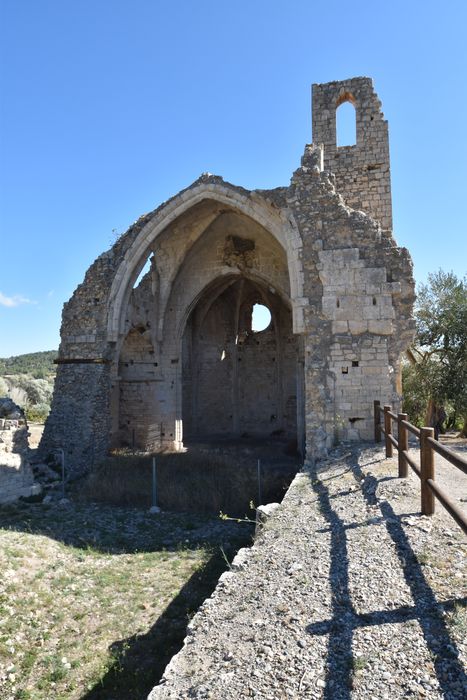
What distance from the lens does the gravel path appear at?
234 cm

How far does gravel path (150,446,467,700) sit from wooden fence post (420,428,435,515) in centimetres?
15

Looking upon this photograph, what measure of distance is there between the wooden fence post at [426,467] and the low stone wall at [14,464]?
7.34m

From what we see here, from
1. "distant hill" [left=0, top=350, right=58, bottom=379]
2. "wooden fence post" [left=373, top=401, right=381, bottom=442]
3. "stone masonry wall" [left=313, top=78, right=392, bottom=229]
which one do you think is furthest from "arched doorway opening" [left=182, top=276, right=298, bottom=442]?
"distant hill" [left=0, top=350, right=58, bottom=379]

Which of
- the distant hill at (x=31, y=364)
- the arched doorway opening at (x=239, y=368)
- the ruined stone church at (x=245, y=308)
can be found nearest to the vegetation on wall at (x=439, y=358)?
the ruined stone church at (x=245, y=308)

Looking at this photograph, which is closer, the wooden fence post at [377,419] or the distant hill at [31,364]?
the wooden fence post at [377,419]

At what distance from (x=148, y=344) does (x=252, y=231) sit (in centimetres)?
445

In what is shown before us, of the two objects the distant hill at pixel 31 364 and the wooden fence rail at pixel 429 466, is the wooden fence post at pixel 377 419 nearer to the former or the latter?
the wooden fence rail at pixel 429 466

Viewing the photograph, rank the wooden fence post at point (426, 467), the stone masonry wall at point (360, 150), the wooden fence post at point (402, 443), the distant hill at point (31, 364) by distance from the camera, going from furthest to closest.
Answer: the distant hill at point (31, 364) < the stone masonry wall at point (360, 150) < the wooden fence post at point (402, 443) < the wooden fence post at point (426, 467)

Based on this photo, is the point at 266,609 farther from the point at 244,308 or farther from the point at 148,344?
the point at 244,308

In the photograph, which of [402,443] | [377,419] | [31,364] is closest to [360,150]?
[377,419]

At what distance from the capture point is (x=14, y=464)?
8.98 metres

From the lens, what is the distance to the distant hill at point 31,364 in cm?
4540

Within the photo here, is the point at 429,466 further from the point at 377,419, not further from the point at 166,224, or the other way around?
the point at 166,224

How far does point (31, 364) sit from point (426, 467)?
5409cm
